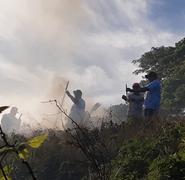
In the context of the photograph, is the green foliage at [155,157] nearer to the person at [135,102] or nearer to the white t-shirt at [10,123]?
the person at [135,102]

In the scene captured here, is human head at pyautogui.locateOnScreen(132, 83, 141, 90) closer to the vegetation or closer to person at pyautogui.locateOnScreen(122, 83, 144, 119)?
person at pyautogui.locateOnScreen(122, 83, 144, 119)

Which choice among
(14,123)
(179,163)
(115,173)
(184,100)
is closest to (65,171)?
(115,173)

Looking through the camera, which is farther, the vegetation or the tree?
the tree

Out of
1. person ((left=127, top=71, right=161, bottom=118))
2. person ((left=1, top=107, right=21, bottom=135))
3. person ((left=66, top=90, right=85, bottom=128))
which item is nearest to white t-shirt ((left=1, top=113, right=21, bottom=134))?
person ((left=1, top=107, right=21, bottom=135))

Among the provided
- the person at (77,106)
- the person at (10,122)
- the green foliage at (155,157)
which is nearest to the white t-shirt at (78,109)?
the person at (77,106)

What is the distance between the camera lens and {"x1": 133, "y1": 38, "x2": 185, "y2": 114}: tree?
1134 inches

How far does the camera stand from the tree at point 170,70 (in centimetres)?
2880

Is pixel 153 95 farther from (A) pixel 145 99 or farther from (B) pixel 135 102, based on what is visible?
(B) pixel 135 102

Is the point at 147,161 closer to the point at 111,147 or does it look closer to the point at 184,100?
the point at 111,147

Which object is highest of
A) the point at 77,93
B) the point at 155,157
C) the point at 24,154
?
the point at 77,93

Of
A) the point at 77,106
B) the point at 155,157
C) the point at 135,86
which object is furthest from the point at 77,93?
the point at 155,157

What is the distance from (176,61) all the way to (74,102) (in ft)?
58.7

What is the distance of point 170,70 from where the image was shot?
102ft

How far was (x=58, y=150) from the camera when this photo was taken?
10328 millimetres
